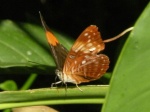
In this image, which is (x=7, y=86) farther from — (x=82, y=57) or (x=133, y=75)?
(x=133, y=75)

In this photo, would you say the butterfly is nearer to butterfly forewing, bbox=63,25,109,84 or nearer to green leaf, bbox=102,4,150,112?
butterfly forewing, bbox=63,25,109,84

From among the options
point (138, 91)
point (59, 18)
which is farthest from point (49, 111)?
point (59, 18)

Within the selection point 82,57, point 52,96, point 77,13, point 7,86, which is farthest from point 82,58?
point 77,13

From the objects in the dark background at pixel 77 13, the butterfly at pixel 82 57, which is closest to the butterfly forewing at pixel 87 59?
the butterfly at pixel 82 57

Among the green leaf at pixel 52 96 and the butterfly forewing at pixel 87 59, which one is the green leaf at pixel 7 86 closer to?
the butterfly forewing at pixel 87 59

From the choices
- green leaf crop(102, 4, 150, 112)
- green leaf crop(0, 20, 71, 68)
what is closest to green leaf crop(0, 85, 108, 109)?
green leaf crop(102, 4, 150, 112)
